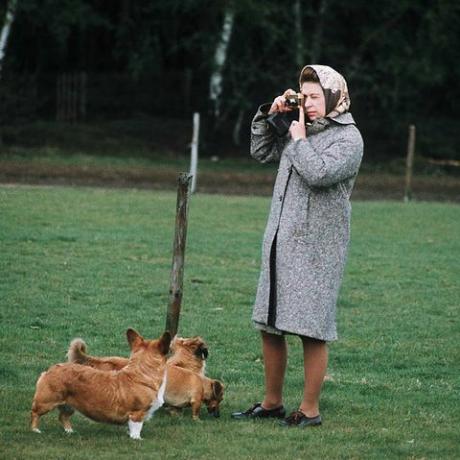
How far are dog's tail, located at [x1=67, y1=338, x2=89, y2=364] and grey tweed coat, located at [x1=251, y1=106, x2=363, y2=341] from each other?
107 centimetres

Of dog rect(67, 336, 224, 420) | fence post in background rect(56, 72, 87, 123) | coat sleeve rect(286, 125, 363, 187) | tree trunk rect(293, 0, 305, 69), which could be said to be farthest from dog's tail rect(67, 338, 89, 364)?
fence post in background rect(56, 72, 87, 123)

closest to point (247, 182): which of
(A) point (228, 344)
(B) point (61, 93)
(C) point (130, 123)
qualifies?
(C) point (130, 123)

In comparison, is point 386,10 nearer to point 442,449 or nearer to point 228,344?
point 228,344

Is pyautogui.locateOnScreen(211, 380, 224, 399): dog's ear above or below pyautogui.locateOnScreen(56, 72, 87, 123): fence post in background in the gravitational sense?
below

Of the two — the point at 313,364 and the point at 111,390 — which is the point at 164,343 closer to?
the point at 111,390

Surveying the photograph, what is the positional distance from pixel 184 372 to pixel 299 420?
2.56 ft

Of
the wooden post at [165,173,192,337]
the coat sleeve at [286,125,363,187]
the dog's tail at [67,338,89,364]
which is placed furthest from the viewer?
the wooden post at [165,173,192,337]

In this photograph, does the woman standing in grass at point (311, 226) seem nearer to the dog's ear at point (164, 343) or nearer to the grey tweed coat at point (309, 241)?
the grey tweed coat at point (309, 241)

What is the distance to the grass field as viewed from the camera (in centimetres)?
703

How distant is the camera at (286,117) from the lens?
733 centimetres

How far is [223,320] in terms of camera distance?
464 inches

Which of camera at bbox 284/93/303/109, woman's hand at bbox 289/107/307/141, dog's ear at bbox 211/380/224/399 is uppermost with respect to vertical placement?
camera at bbox 284/93/303/109

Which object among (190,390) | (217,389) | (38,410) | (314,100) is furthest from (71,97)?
(38,410)

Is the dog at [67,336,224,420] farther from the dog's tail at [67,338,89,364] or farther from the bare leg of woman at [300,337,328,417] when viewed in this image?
the bare leg of woman at [300,337,328,417]
